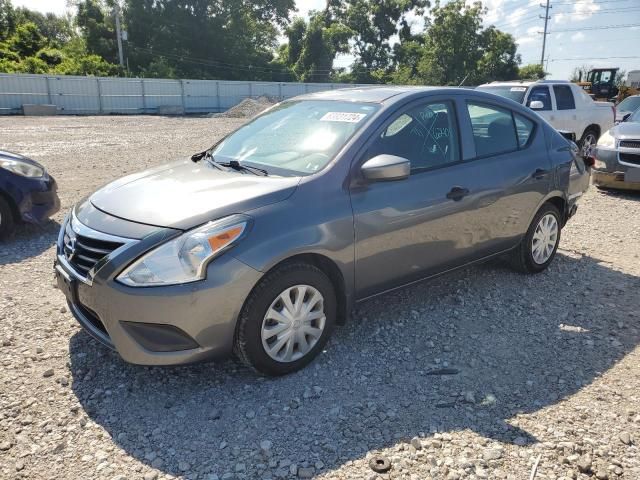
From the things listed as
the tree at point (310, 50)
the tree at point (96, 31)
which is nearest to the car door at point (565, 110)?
the tree at point (96, 31)

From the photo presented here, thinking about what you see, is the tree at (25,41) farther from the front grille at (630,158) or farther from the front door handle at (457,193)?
the front door handle at (457,193)

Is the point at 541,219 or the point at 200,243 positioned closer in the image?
the point at 200,243

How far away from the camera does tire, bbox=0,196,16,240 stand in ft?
18.7

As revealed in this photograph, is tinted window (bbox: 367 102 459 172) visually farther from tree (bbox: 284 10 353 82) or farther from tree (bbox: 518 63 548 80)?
tree (bbox: 518 63 548 80)

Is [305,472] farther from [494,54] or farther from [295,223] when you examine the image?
[494,54]

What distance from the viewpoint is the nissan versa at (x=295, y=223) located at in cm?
285

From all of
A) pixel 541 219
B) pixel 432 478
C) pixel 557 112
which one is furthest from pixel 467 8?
pixel 432 478

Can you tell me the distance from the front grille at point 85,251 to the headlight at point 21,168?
324 cm

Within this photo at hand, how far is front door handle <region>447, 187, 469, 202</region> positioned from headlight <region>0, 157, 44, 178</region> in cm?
465

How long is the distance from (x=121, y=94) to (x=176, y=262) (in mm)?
29491

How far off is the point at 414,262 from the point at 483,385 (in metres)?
0.98

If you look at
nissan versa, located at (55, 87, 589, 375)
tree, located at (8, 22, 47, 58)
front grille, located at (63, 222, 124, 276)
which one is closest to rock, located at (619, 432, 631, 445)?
nissan versa, located at (55, 87, 589, 375)

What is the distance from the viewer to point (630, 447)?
274 centimetres

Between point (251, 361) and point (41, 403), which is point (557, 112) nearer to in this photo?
point (251, 361)
